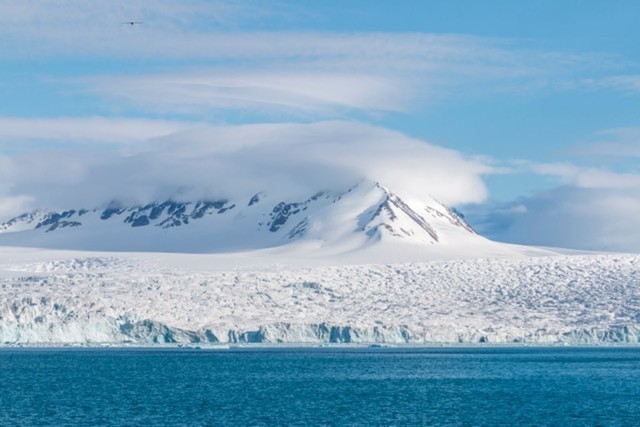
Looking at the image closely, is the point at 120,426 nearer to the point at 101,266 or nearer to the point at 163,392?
the point at 163,392

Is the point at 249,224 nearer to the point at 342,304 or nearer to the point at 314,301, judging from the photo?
the point at 314,301

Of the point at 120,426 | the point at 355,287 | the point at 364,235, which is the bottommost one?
the point at 120,426

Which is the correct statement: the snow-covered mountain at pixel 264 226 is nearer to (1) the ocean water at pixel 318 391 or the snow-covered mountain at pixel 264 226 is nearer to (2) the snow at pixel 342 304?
(2) the snow at pixel 342 304

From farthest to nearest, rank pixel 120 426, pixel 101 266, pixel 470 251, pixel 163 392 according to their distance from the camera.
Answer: pixel 470 251 < pixel 101 266 < pixel 163 392 < pixel 120 426

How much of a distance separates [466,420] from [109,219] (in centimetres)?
15766

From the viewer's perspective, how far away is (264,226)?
6634 inches

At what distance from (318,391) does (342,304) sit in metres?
33.9

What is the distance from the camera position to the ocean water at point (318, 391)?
4184 cm

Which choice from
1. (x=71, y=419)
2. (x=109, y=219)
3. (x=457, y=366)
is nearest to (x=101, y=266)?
(x=457, y=366)

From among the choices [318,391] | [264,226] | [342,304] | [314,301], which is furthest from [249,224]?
[318,391]

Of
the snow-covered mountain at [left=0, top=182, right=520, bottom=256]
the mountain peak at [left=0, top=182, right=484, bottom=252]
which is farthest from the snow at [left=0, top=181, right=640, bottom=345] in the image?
the mountain peak at [left=0, top=182, right=484, bottom=252]

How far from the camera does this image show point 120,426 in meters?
38.4

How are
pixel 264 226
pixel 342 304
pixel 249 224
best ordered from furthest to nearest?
pixel 249 224, pixel 264 226, pixel 342 304

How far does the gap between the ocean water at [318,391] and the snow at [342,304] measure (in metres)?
2.03
